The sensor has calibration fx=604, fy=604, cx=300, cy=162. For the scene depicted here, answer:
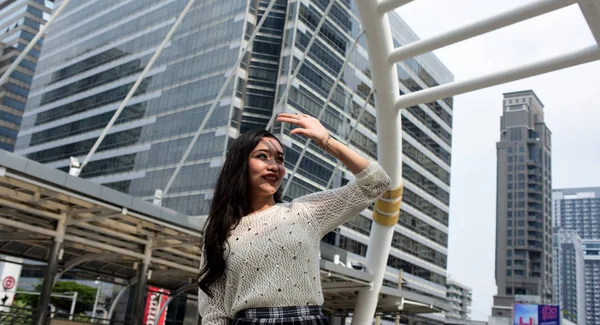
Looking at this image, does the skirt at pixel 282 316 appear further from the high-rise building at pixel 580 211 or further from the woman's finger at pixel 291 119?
the high-rise building at pixel 580 211

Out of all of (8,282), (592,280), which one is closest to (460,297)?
(592,280)

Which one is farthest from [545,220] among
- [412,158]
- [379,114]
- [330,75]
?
[379,114]

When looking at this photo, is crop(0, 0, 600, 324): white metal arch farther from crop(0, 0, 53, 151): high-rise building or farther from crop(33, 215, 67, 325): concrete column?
crop(0, 0, 53, 151): high-rise building

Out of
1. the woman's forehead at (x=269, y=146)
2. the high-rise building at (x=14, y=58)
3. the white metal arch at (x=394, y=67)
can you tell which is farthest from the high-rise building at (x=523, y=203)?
the woman's forehead at (x=269, y=146)

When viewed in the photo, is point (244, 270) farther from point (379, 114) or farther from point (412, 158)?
point (412, 158)

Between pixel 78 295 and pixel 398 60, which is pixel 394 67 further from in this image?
pixel 78 295

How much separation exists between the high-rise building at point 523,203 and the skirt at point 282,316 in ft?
324

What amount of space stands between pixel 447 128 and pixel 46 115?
42.3 m

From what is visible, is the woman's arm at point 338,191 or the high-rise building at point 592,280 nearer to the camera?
the woman's arm at point 338,191

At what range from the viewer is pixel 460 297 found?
116875mm

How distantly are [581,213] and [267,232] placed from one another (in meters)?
179

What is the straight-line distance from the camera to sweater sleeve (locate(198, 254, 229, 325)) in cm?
177

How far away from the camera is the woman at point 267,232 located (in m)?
1.68

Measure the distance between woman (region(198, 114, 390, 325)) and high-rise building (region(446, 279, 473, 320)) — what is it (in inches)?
4551
